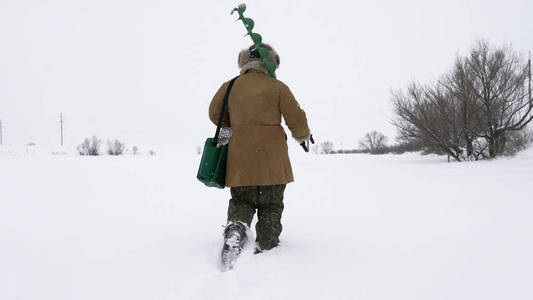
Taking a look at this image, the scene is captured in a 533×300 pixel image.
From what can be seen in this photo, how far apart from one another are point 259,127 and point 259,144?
0.12 meters

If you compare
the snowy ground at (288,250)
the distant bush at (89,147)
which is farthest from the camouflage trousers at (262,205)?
the distant bush at (89,147)

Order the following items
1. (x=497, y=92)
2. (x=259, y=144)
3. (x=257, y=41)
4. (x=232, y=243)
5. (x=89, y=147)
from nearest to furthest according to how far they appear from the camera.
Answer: (x=232, y=243), (x=259, y=144), (x=257, y=41), (x=497, y=92), (x=89, y=147)

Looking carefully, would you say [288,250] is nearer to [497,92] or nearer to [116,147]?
[497,92]

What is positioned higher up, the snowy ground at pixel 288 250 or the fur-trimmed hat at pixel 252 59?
the fur-trimmed hat at pixel 252 59

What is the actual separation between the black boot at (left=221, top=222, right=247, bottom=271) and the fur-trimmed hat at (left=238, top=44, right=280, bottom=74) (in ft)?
3.63

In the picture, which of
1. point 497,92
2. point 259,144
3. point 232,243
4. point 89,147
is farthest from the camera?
point 89,147

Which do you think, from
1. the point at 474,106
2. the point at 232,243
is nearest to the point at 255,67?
the point at 232,243

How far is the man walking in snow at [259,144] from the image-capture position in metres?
2.30

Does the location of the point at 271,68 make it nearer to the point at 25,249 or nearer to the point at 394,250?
the point at 394,250

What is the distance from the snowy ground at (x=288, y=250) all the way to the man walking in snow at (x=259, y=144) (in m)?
0.27

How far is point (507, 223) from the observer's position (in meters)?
2.97

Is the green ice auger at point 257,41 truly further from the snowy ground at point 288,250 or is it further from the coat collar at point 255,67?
the snowy ground at point 288,250

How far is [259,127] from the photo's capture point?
7.61 ft

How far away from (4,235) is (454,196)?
17.3ft
